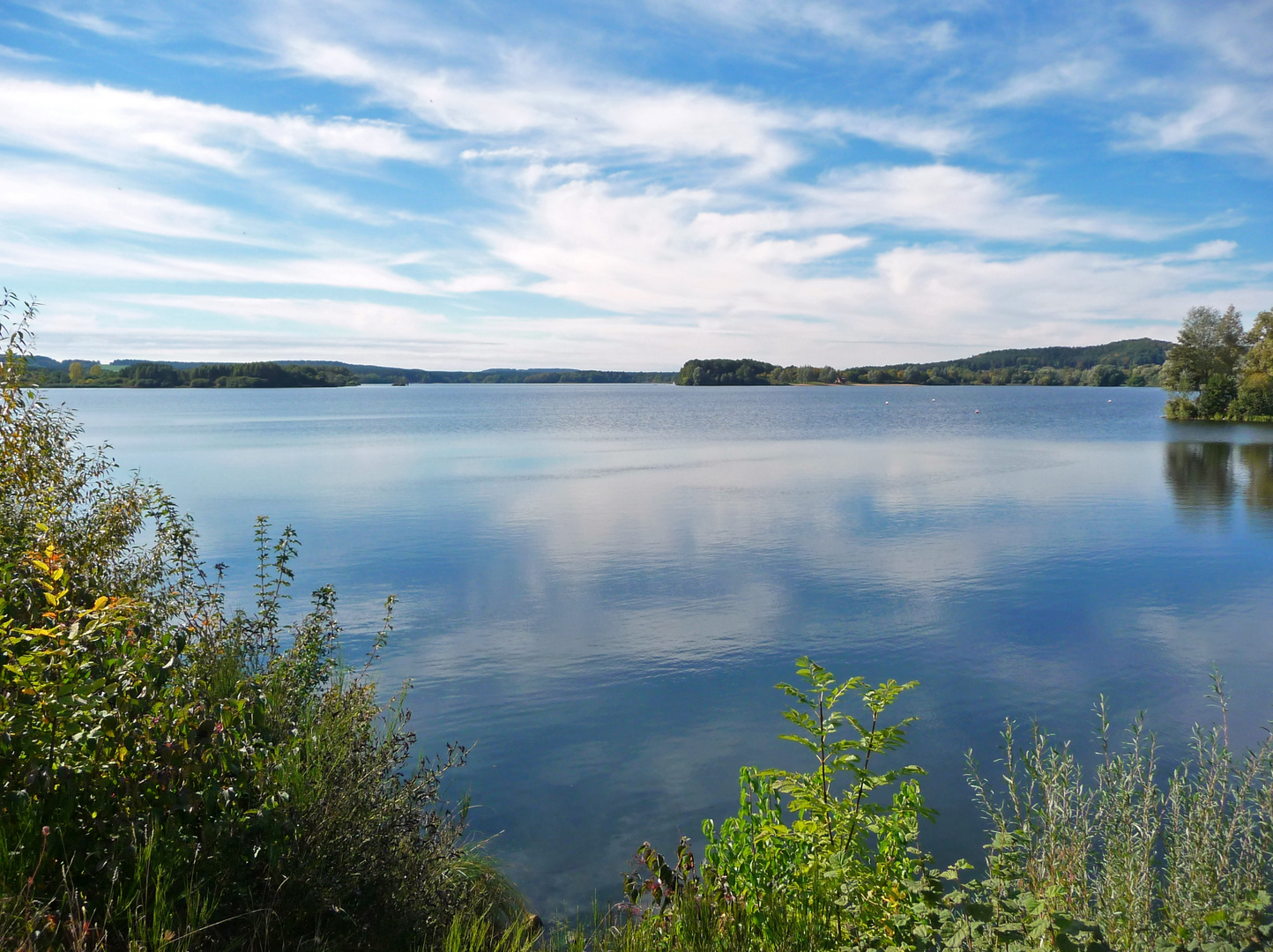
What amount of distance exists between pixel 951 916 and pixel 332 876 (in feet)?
11.3

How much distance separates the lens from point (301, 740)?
5410 mm

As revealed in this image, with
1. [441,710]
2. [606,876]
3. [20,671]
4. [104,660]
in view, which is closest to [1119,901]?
[606,876]

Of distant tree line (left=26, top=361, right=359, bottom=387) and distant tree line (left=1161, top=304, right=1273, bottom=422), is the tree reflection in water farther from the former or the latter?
distant tree line (left=26, top=361, right=359, bottom=387)

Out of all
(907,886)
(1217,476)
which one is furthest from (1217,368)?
(907,886)

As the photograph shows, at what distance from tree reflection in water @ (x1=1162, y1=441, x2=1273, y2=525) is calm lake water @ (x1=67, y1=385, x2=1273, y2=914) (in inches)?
9.7

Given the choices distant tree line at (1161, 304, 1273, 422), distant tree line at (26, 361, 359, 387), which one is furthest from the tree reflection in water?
distant tree line at (26, 361, 359, 387)

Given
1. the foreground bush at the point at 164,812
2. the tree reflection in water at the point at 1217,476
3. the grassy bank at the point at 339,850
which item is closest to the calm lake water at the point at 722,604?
the tree reflection in water at the point at 1217,476

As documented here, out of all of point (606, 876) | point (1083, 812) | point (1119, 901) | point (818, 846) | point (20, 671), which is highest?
point (20, 671)

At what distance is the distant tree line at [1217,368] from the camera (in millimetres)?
65562

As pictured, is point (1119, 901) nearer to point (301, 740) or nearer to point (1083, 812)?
point (1083, 812)

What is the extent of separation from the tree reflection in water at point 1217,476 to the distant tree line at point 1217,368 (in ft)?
72.7

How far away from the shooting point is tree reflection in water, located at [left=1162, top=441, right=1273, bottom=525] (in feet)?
88.2

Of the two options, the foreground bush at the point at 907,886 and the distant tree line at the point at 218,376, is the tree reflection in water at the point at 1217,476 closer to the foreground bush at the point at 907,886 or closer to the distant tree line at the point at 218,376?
the foreground bush at the point at 907,886

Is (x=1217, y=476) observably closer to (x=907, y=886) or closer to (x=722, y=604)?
(x=722, y=604)
